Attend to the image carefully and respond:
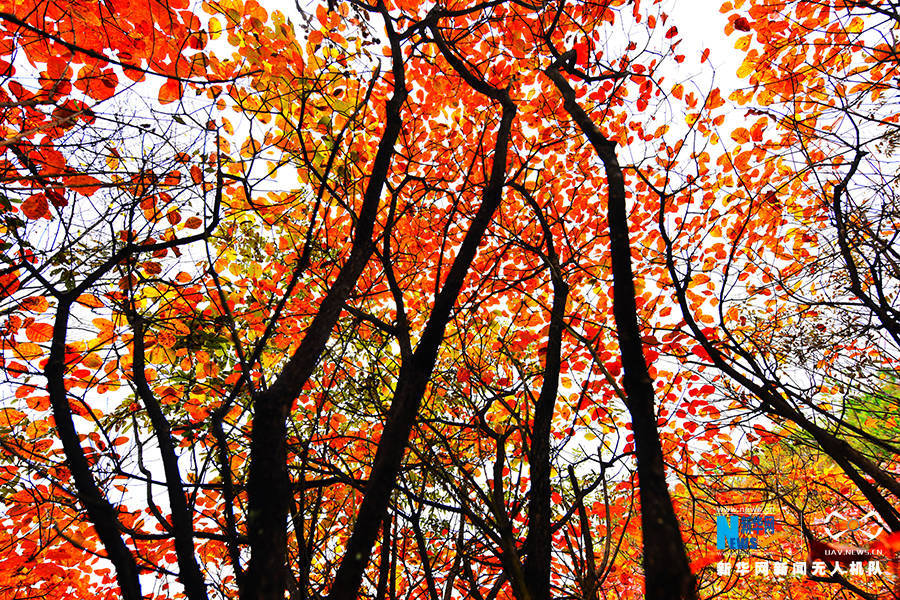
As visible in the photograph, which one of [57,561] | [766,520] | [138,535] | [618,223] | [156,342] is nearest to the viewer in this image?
[618,223]

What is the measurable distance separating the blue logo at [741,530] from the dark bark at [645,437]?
23.7ft

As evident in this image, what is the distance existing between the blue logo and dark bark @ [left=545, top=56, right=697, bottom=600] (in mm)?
7237

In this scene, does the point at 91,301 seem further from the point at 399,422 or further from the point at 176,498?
the point at 399,422

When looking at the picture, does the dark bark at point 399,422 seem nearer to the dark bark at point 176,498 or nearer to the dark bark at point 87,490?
the dark bark at point 176,498

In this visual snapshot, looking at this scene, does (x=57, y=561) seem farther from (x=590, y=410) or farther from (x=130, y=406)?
(x=590, y=410)

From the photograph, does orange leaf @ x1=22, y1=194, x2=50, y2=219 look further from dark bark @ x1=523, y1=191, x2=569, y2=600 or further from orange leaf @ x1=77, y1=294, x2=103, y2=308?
dark bark @ x1=523, y1=191, x2=569, y2=600

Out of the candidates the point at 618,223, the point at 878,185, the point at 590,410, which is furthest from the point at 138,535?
the point at 878,185

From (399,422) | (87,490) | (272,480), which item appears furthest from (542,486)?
(87,490)

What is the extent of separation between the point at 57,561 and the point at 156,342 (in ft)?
15.5

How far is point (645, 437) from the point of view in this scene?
2373mm

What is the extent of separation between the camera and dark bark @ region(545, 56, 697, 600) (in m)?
2.03

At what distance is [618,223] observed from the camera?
Answer: 2910mm

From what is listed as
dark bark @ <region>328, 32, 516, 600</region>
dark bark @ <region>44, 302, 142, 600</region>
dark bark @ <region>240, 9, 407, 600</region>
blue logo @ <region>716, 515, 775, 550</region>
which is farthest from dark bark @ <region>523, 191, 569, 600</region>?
blue logo @ <region>716, 515, 775, 550</region>

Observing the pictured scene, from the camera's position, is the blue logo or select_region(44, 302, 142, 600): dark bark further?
the blue logo
